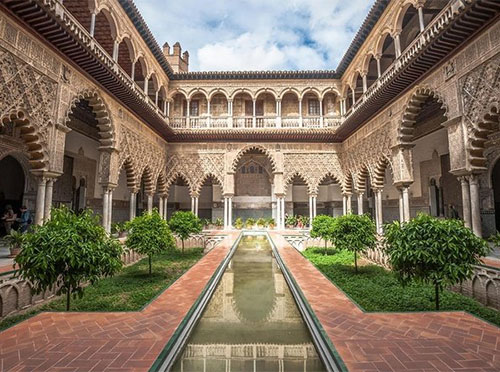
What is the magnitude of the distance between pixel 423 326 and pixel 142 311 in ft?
11.9

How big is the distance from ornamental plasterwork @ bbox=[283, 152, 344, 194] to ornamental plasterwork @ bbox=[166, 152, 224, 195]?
412 centimetres

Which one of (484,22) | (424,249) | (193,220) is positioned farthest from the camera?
(193,220)

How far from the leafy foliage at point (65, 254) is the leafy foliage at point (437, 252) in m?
4.43

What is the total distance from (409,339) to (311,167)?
14550 mm

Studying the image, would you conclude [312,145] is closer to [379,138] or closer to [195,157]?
[379,138]

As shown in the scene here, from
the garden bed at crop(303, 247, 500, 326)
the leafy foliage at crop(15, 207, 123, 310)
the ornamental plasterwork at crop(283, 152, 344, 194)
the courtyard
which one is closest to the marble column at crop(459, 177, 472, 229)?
the courtyard

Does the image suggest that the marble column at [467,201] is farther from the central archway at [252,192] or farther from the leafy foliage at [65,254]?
the central archway at [252,192]

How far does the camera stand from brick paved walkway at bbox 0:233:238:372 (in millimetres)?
2539

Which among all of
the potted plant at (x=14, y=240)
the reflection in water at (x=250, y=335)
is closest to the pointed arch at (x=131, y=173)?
the potted plant at (x=14, y=240)

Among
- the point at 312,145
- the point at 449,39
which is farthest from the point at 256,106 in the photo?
the point at 449,39

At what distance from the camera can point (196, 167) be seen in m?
17.1

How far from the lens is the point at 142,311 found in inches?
153

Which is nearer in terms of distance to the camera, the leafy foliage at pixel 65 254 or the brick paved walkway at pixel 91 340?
the brick paved walkway at pixel 91 340

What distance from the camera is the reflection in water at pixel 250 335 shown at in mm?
2836
